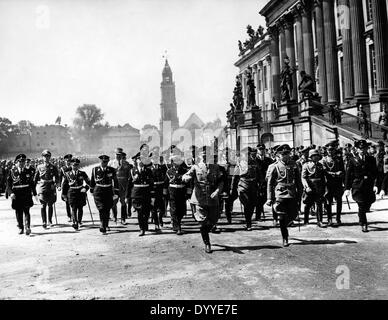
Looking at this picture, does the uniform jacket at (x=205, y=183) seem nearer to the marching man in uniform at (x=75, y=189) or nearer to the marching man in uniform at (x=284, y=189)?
the marching man in uniform at (x=284, y=189)

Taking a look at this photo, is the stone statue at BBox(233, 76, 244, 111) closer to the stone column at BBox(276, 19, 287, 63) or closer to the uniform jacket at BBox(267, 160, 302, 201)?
the stone column at BBox(276, 19, 287, 63)

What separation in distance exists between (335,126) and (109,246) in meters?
16.5

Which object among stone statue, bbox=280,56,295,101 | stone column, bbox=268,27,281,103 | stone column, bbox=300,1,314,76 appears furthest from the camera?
stone column, bbox=268,27,281,103

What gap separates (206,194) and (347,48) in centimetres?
2484

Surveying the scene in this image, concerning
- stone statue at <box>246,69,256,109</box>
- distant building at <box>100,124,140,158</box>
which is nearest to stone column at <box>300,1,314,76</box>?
stone statue at <box>246,69,256,109</box>

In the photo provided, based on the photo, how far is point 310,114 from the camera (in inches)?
950

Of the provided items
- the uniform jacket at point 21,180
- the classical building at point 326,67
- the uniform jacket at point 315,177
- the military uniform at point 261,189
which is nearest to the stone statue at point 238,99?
the classical building at point 326,67

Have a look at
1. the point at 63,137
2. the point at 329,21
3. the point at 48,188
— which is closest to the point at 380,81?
the point at 329,21

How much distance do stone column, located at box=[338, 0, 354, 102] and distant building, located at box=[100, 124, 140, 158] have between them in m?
121

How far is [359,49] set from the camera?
27375 mm

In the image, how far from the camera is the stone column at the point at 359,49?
27.2m

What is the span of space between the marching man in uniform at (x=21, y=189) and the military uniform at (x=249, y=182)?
5742 millimetres

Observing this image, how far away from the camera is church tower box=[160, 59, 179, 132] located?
15920 centimetres

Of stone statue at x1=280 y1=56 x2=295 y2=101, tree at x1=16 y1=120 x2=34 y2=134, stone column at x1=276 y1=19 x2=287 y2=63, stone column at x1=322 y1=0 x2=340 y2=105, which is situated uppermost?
tree at x1=16 y1=120 x2=34 y2=134
